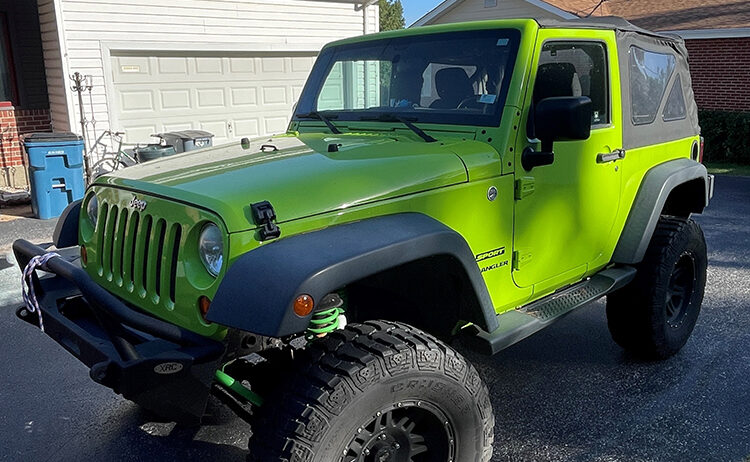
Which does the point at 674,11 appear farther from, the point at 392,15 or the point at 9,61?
the point at 392,15

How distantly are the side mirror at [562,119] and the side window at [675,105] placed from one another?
1.58 meters

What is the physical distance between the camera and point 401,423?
8.23ft

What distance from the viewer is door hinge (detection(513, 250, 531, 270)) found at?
316 cm

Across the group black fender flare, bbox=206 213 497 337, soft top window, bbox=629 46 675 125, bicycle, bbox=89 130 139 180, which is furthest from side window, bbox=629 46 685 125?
bicycle, bbox=89 130 139 180

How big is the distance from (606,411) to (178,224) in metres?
2.56

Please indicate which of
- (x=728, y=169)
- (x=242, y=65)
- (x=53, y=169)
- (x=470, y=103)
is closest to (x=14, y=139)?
(x=53, y=169)

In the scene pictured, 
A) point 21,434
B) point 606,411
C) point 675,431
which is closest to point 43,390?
point 21,434

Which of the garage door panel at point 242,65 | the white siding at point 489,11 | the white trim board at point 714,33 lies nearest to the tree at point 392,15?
the white siding at point 489,11

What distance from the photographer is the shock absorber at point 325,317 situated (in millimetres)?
2439

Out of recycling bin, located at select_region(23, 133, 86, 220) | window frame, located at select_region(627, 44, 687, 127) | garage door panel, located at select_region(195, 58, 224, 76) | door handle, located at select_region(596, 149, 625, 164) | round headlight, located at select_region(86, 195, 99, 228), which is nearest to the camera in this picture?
round headlight, located at select_region(86, 195, 99, 228)

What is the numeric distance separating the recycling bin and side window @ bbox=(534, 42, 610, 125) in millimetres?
7136

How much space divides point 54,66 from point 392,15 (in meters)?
36.9

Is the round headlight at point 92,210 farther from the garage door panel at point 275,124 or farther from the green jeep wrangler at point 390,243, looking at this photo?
the garage door panel at point 275,124

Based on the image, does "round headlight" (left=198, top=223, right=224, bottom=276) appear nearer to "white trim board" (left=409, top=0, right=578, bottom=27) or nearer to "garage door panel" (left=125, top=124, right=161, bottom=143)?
"garage door panel" (left=125, top=124, right=161, bottom=143)
